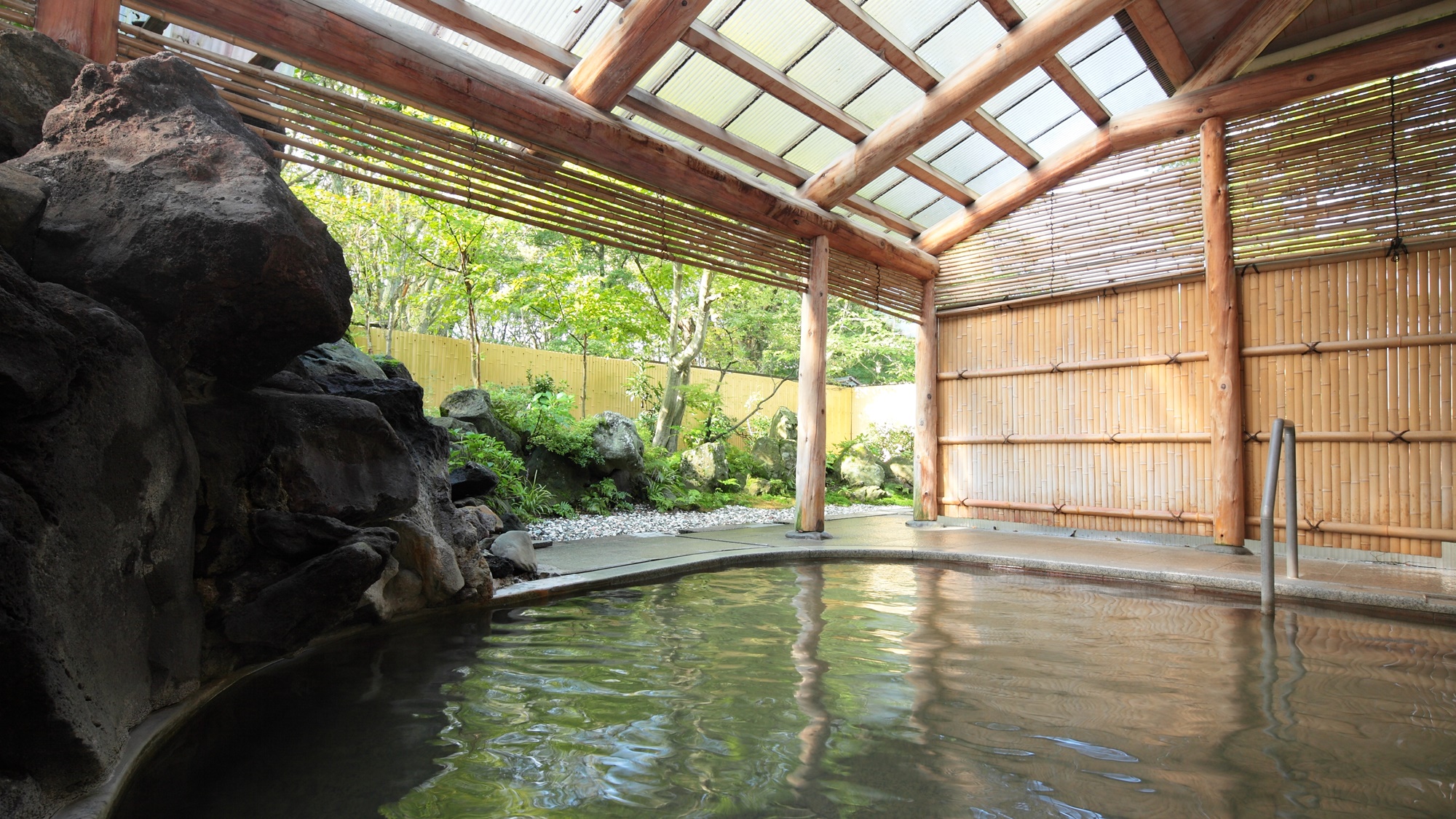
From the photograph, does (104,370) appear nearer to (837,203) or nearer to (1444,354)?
(837,203)

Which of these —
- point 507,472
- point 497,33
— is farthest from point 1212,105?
point 507,472

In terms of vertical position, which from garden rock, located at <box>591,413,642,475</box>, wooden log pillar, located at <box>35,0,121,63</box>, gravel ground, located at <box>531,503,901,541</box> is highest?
wooden log pillar, located at <box>35,0,121,63</box>

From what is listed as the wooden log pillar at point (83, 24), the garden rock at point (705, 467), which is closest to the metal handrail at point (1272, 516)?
the wooden log pillar at point (83, 24)

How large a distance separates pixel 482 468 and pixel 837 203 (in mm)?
3788

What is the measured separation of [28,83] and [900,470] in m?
11.0

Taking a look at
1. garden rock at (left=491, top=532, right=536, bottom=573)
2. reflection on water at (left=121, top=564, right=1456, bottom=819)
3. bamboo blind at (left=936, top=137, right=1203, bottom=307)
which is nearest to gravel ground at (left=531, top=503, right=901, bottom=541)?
garden rock at (left=491, top=532, right=536, bottom=573)

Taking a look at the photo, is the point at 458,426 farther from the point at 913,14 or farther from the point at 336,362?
the point at 913,14

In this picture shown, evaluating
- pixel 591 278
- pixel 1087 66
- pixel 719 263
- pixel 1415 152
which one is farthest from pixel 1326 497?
pixel 591 278

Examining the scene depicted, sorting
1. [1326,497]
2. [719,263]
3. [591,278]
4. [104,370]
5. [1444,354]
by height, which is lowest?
[1326,497]

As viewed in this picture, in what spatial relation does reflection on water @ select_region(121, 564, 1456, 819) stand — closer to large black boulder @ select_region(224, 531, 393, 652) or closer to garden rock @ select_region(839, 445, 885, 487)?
large black boulder @ select_region(224, 531, 393, 652)

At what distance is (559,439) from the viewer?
7621 mm

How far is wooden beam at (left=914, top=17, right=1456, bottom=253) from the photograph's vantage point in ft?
16.7

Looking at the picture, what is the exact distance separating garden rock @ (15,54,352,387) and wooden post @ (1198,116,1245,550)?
6245mm

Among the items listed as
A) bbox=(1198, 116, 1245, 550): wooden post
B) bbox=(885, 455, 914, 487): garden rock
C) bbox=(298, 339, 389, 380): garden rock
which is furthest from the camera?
bbox=(885, 455, 914, 487): garden rock
